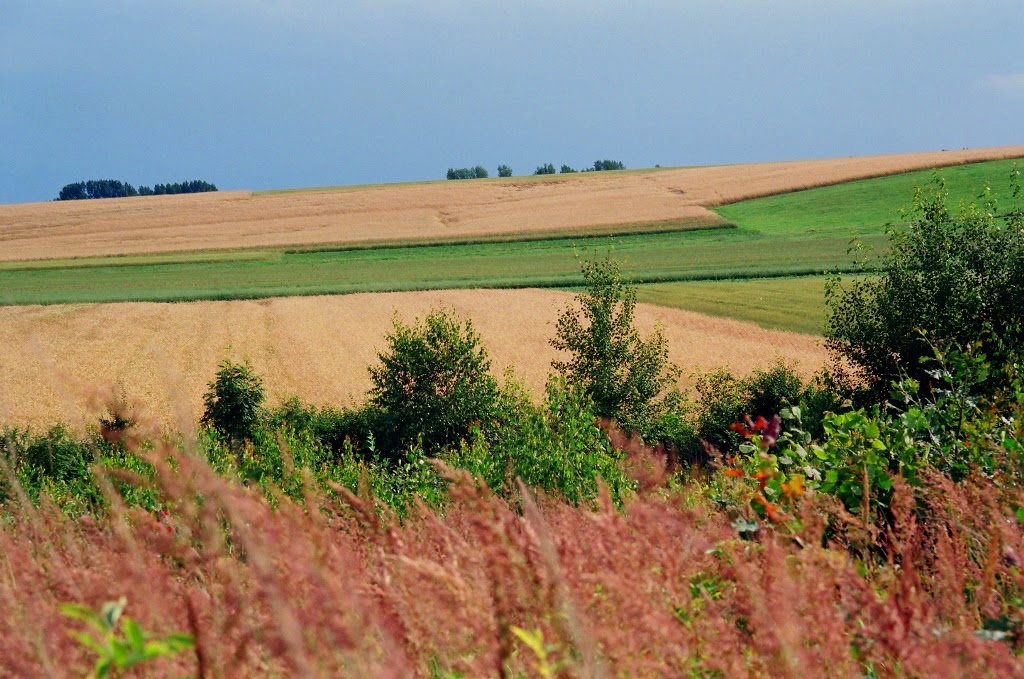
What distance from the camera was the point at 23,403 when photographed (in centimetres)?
3061

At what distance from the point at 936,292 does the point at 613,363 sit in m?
10.1

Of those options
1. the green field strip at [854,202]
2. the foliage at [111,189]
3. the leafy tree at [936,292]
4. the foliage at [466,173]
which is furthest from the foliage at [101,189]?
the leafy tree at [936,292]

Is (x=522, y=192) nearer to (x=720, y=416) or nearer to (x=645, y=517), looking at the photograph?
(x=720, y=416)

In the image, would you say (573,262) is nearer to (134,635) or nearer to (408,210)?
(408,210)

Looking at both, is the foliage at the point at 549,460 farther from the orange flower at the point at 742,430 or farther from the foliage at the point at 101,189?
the foliage at the point at 101,189

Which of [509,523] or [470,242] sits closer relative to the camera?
[509,523]

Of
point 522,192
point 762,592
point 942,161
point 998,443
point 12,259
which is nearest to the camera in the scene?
point 762,592

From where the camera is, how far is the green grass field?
4922 centimetres

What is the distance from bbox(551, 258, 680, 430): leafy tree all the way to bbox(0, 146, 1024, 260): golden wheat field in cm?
4169

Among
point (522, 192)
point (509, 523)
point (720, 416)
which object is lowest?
point (720, 416)

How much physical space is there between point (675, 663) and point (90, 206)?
4168 inches

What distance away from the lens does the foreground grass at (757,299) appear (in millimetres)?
39281

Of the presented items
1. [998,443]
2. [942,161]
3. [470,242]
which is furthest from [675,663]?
[942,161]

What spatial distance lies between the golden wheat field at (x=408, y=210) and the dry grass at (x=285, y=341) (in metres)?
26.7
